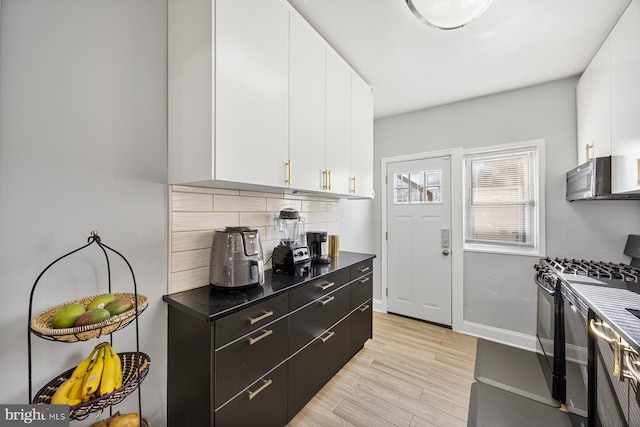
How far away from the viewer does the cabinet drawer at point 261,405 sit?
119cm

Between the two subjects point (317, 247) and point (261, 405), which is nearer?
point (261, 405)

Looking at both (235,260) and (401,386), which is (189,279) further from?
(401,386)

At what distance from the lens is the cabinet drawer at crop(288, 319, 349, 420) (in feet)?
5.13

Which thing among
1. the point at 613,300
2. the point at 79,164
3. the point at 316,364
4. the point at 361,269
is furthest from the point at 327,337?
the point at 79,164

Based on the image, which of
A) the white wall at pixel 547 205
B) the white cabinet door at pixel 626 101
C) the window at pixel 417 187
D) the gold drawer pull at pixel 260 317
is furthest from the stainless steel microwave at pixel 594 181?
the gold drawer pull at pixel 260 317

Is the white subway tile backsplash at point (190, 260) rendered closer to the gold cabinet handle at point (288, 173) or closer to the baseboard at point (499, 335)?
the gold cabinet handle at point (288, 173)

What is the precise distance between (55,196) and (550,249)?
3595 mm

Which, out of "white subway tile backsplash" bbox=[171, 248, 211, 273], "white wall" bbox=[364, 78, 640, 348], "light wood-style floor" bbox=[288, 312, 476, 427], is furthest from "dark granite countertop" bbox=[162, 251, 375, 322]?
"white wall" bbox=[364, 78, 640, 348]

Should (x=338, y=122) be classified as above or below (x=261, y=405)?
above

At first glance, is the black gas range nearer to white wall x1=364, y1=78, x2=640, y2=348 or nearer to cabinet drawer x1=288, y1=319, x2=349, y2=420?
white wall x1=364, y1=78, x2=640, y2=348

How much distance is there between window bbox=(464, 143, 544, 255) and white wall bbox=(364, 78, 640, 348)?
11 centimetres

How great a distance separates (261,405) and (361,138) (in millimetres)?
2200

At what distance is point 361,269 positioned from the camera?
2293 millimetres

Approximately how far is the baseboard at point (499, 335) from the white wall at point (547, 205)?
4cm
